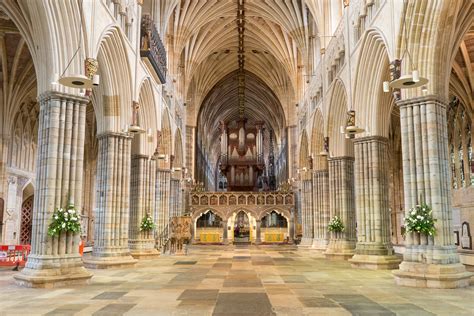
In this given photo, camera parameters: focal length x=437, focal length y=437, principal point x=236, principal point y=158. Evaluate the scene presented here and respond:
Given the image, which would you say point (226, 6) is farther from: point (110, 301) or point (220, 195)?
point (110, 301)

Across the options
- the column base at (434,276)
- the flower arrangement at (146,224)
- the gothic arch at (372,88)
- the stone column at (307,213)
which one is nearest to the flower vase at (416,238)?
the column base at (434,276)

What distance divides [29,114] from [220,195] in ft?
64.3

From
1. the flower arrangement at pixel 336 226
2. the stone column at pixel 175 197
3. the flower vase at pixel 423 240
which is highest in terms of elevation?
the stone column at pixel 175 197

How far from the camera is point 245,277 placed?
47.1 ft

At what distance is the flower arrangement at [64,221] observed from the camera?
12.7 meters

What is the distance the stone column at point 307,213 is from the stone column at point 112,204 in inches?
738

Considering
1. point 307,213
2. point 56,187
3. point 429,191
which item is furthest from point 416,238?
point 307,213

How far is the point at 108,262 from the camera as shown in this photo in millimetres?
17500

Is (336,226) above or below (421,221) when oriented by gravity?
below

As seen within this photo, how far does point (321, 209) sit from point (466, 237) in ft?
31.9

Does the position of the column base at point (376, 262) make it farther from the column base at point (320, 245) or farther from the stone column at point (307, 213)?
the stone column at point (307, 213)

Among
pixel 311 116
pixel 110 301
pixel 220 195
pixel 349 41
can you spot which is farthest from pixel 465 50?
pixel 220 195

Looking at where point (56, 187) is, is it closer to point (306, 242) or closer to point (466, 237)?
point (306, 242)

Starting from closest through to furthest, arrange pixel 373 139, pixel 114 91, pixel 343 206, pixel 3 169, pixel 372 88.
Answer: pixel 373 139 → pixel 372 88 → pixel 114 91 → pixel 343 206 → pixel 3 169
